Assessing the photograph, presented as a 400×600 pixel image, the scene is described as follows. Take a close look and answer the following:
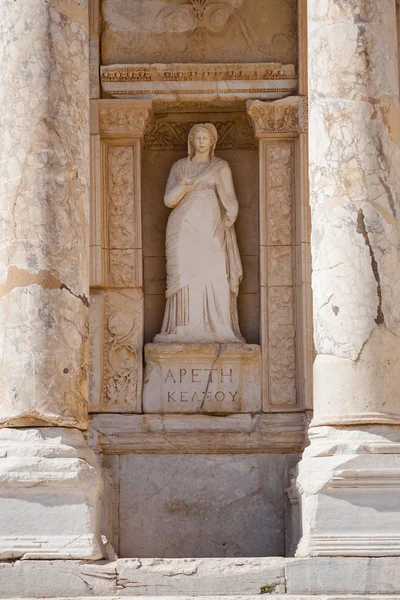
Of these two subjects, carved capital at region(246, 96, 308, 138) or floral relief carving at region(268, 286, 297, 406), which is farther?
carved capital at region(246, 96, 308, 138)

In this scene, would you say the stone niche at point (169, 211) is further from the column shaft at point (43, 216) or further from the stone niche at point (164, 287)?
the column shaft at point (43, 216)

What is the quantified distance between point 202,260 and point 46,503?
14.3 ft

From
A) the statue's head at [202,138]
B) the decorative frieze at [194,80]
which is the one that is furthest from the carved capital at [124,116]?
the statue's head at [202,138]

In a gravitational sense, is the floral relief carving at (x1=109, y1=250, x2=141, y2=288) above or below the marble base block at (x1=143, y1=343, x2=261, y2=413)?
above

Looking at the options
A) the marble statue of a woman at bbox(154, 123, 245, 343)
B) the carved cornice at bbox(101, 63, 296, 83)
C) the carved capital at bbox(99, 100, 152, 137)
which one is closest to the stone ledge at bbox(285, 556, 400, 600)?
the marble statue of a woman at bbox(154, 123, 245, 343)

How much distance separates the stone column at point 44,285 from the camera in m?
12.6

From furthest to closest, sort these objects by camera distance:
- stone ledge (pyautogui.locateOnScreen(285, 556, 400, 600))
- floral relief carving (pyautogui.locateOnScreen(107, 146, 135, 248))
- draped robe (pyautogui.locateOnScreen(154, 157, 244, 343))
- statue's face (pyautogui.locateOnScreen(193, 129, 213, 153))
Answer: statue's face (pyautogui.locateOnScreen(193, 129, 213, 153)), floral relief carving (pyautogui.locateOnScreen(107, 146, 135, 248)), draped robe (pyautogui.locateOnScreen(154, 157, 244, 343)), stone ledge (pyautogui.locateOnScreen(285, 556, 400, 600))

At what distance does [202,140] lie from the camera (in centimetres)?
1617

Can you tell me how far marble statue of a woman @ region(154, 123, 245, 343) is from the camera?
15.8 meters

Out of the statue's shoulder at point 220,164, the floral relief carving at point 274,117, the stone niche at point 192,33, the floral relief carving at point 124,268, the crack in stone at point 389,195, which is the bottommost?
the floral relief carving at point 124,268

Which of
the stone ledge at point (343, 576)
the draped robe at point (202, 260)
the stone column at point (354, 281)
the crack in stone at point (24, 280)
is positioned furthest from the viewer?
the draped robe at point (202, 260)

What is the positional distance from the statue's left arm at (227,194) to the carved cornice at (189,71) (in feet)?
3.68

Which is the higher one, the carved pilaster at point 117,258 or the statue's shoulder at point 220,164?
the statue's shoulder at point 220,164

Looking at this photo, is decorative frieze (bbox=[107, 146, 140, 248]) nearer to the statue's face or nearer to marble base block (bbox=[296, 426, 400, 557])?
the statue's face
